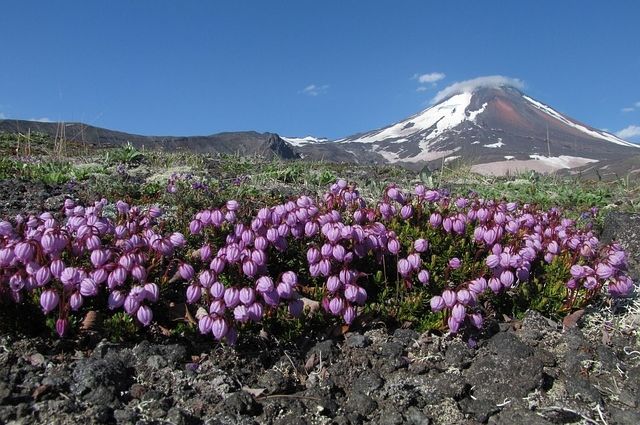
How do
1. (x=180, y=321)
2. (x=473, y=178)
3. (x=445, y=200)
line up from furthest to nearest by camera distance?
(x=473, y=178) → (x=445, y=200) → (x=180, y=321)

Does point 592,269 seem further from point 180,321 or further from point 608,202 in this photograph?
point 608,202

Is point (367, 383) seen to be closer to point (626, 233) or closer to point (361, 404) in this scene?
point (361, 404)

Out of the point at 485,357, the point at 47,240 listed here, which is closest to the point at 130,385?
the point at 47,240

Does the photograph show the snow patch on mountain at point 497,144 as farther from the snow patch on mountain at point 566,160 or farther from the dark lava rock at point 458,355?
the dark lava rock at point 458,355

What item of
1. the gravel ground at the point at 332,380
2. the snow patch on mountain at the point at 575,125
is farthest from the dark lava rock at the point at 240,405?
the snow patch on mountain at the point at 575,125

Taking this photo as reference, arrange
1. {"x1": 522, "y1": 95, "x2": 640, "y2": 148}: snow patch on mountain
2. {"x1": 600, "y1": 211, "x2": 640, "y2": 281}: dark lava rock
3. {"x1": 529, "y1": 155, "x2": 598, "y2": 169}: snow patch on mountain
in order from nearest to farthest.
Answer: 1. {"x1": 600, "y1": 211, "x2": 640, "y2": 281}: dark lava rock
2. {"x1": 529, "y1": 155, "x2": 598, "y2": 169}: snow patch on mountain
3. {"x1": 522, "y1": 95, "x2": 640, "y2": 148}: snow patch on mountain

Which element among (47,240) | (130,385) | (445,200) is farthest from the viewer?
(445,200)

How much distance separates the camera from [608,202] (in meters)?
9.35

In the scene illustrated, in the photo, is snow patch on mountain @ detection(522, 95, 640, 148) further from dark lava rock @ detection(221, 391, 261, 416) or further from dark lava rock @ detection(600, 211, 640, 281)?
dark lava rock @ detection(221, 391, 261, 416)

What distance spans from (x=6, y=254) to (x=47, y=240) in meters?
0.22

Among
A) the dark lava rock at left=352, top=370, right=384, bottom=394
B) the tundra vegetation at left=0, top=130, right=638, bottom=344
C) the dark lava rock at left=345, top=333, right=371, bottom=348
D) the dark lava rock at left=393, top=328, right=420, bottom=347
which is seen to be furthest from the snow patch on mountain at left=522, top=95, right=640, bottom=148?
the dark lava rock at left=352, top=370, right=384, bottom=394

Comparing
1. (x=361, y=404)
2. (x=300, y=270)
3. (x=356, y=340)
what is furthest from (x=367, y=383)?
(x=300, y=270)

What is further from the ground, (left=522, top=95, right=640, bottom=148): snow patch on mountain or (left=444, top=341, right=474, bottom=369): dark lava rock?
(left=522, top=95, right=640, bottom=148): snow patch on mountain

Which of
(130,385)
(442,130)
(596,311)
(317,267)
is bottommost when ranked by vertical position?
(130,385)
